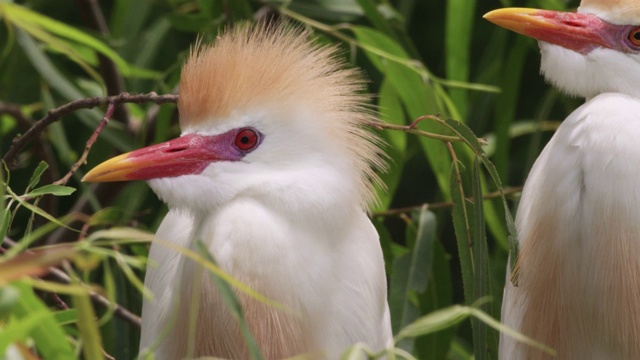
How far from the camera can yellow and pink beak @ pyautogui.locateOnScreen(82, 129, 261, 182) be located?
1.47 metres

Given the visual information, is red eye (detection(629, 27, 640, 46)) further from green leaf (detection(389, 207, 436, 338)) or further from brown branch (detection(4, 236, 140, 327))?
brown branch (detection(4, 236, 140, 327))

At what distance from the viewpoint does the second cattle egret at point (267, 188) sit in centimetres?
152

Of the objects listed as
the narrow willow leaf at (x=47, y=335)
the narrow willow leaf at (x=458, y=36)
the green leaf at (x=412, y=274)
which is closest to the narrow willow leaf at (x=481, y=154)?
the green leaf at (x=412, y=274)

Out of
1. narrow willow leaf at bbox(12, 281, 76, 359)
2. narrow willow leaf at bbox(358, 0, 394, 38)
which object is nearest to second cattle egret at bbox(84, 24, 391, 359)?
narrow willow leaf at bbox(12, 281, 76, 359)

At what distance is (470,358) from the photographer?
6.85 ft

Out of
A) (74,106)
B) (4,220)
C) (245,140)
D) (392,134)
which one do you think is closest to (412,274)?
(392,134)

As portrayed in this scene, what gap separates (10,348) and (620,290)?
0.92m

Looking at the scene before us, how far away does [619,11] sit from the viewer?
1.68 m

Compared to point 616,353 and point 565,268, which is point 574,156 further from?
point 616,353

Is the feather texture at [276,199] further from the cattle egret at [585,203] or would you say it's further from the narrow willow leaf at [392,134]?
the narrow willow leaf at [392,134]

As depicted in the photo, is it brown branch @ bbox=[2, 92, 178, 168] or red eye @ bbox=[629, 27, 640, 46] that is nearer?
brown branch @ bbox=[2, 92, 178, 168]

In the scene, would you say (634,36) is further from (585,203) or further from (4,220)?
(4,220)

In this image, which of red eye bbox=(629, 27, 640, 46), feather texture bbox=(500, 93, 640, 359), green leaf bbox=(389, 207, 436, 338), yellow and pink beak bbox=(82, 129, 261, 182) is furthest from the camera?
green leaf bbox=(389, 207, 436, 338)

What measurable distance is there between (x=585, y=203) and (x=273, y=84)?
0.47 m
